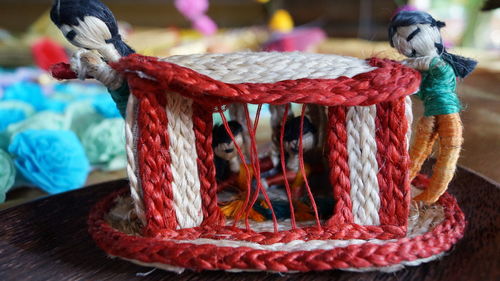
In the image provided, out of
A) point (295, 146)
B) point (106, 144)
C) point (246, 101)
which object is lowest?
point (106, 144)

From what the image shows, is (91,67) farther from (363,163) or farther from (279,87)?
(363,163)

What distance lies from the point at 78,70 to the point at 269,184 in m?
0.33

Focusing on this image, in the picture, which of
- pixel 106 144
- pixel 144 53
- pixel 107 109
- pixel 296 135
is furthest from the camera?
pixel 107 109

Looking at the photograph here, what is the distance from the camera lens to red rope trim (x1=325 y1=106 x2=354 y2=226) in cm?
50

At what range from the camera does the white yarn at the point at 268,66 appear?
0.46 meters

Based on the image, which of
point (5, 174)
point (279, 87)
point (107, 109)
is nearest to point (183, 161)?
point (279, 87)

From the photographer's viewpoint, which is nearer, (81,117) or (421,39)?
(421,39)

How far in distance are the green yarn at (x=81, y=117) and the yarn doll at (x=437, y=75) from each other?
0.87m

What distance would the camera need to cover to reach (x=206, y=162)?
0.51 metres

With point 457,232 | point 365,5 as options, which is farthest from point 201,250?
point 365,5

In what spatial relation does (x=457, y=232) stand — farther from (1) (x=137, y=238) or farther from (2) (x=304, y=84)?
(1) (x=137, y=238)

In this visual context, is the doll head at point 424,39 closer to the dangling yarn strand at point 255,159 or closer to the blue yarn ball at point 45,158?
the dangling yarn strand at point 255,159

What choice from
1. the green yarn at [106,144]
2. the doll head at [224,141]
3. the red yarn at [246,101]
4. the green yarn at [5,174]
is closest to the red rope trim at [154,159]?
the red yarn at [246,101]

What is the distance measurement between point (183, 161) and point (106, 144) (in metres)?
0.59
